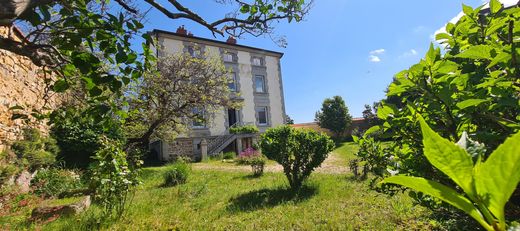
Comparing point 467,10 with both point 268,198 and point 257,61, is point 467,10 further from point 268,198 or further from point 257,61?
point 257,61

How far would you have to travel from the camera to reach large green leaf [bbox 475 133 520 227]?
1.33ft

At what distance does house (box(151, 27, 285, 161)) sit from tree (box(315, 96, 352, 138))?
26.0 feet

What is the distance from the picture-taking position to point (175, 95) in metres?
13.6

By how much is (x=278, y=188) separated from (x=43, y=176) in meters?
6.74

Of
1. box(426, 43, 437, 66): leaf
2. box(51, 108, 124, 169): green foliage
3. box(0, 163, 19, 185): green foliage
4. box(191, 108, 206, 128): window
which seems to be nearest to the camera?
box(426, 43, 437, 66): leaf

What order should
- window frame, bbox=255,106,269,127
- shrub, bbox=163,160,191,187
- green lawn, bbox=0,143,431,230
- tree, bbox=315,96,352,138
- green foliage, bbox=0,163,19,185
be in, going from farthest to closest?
tree, bbox=315,96,352,138 → window frame, bbox=255,106,269,127 → shrub, bbox=163,160,191,187 → green foliage, bbox=0,163,19,185 → green lawn, bbox=0,143,431,230

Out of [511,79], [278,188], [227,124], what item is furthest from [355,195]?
[227,124]

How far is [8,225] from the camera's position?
4625 mm

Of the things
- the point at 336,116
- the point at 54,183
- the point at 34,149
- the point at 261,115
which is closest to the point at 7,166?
the point at 54,183

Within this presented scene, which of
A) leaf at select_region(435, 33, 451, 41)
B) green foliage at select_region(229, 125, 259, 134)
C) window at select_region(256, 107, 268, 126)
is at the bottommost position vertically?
leaf at select_region(435, 33, 451, 41)

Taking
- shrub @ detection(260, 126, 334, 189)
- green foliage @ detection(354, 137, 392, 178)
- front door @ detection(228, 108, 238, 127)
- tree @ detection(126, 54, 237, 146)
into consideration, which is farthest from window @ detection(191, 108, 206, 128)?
green foliage @ detection(354, 137, 392, 178)

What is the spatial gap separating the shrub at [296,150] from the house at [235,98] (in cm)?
1249

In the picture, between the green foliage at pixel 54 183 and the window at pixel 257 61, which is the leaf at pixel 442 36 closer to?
the green foliage at pixel 54 183

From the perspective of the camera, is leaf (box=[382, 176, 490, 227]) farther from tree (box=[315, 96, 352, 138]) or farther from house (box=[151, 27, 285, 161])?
tree (box=[315, 96, 352, 138])
